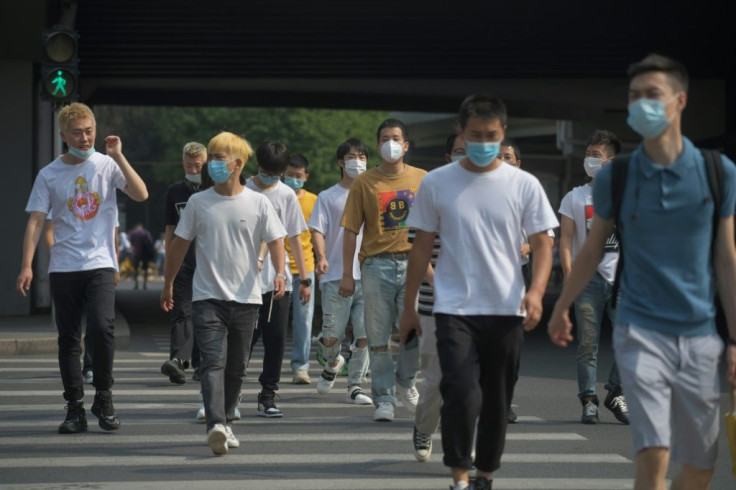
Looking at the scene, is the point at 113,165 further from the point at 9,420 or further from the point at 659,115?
the point at 659,115

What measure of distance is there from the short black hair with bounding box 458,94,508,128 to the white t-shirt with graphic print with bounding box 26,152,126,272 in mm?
3291

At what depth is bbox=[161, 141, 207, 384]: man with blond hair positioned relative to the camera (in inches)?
484

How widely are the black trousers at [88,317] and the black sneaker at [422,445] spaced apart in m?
2.19

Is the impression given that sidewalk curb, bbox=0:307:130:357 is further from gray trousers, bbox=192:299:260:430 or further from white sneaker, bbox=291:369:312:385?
gray trousers, bbox=192:299:260:430

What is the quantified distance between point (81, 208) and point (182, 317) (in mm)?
3284

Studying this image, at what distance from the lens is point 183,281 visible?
12.6m

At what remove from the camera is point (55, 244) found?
9430 millimetres

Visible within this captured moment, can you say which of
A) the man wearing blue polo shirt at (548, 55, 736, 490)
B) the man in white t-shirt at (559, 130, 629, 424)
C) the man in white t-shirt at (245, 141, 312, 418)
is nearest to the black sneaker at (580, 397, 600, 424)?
the man in white t-shirt at (559, 130, 629, 424)

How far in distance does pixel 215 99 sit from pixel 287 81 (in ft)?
10.3

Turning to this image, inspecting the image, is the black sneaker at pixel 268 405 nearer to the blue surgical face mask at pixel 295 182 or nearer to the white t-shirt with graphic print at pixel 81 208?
the white t-shirt with graphic print at pixel 81 208

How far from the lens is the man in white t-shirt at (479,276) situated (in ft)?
22.0

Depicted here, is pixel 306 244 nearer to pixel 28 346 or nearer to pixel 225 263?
pixel 225 263

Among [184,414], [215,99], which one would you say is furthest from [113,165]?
[215,99]

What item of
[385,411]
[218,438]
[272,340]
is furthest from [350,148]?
[218,438]
